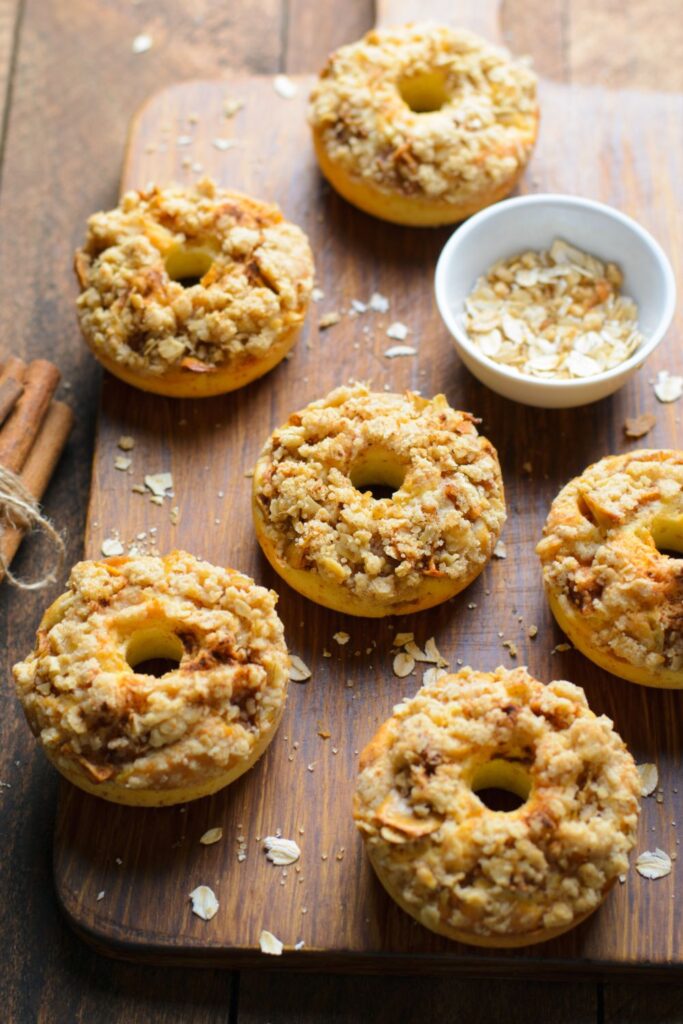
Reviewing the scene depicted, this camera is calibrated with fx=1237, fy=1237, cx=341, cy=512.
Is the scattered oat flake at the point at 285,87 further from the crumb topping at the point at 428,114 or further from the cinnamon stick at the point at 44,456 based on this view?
the cinnamon stick at the point at 44,456

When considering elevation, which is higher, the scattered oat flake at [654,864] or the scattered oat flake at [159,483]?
the scattered oat flake at [159,483]

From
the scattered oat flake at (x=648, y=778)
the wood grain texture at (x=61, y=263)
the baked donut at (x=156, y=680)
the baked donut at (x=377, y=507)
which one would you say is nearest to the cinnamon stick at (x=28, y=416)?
the wood grain texture at (x=61, y=263)

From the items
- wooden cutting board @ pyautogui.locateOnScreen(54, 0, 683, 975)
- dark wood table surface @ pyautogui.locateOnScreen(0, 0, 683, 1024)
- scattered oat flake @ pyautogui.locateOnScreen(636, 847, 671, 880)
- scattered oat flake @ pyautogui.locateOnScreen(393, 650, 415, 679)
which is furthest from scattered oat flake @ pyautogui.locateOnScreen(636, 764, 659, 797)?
scattered oat flake @ pyautogui.locateOnScreen(393, 650, 415, 679)

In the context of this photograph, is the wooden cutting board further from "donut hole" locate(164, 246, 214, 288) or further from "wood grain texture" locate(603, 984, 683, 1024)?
"donut hole" locate(164, 246, 214, 288)

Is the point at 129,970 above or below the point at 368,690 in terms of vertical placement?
below

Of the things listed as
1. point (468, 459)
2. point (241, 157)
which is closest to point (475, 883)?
point (468, 459)

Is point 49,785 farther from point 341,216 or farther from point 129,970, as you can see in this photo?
point 341,216

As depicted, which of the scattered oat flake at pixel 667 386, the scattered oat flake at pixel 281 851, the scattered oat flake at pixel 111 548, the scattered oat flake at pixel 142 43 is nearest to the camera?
the scattered oat flake at pixel 281 851
